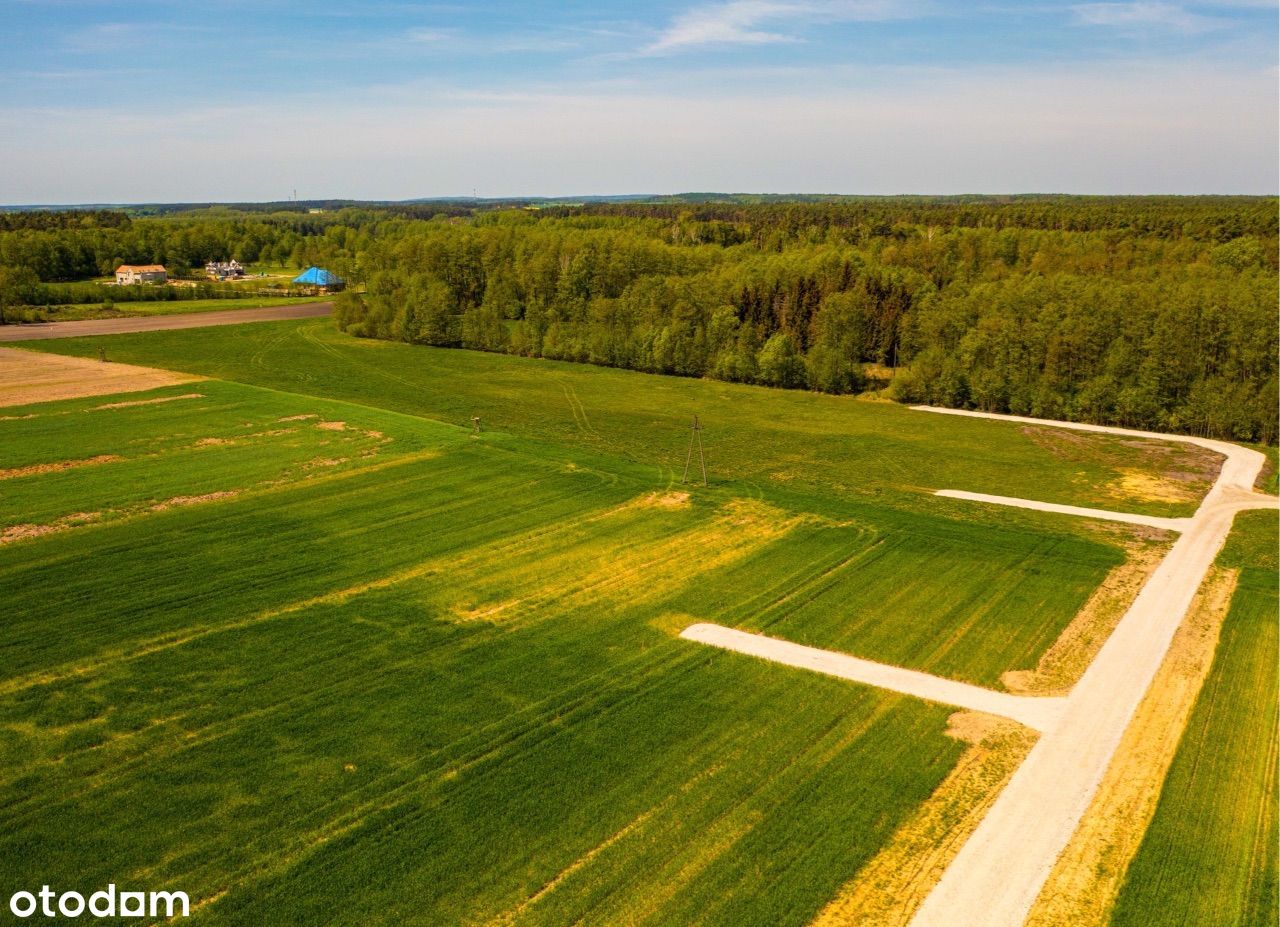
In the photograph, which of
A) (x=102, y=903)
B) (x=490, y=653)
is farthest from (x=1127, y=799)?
(x=102, y=903)

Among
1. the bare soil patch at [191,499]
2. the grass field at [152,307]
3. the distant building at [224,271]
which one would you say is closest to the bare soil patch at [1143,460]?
the bare soil patch at [191,499]

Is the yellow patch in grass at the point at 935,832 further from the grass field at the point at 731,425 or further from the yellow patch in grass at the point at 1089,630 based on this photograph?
the grass field at the point at 731,425

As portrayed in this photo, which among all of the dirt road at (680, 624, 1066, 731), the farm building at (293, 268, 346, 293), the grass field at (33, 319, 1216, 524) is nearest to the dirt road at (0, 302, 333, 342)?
the grass field at (33, 319, 1216, 524)

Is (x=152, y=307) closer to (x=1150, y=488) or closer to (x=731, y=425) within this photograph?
(x=731, y=425)

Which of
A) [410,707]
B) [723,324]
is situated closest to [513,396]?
[723,324]

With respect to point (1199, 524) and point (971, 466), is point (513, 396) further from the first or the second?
point (1199, 524)
